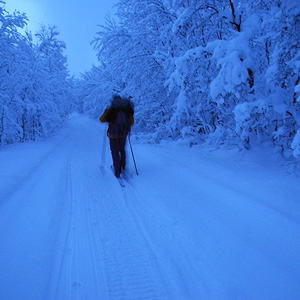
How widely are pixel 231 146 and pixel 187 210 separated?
3891 millimetres

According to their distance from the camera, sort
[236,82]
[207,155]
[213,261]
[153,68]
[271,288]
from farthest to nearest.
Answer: [153,68] → [207,155] → [236,82] → [213,261] → [271,288]

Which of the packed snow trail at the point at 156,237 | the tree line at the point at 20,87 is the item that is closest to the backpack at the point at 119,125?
the packed snow trail at the point at 156,237

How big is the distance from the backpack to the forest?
147 cm

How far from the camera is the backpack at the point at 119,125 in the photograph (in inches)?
220

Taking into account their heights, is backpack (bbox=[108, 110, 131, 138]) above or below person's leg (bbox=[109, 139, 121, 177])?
above

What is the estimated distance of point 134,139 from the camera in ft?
39.2

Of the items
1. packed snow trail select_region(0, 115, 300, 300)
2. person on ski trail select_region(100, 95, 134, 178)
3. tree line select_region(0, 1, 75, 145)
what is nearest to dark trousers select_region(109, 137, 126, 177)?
person on ski trail select_region(100, 95, 134, 178)

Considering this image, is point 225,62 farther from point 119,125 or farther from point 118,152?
point 118,152

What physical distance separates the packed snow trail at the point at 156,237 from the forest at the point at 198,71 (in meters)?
1.12

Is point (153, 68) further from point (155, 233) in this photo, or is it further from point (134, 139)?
point (155, 233)

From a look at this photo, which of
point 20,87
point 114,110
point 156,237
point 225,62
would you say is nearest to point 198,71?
point 225,62

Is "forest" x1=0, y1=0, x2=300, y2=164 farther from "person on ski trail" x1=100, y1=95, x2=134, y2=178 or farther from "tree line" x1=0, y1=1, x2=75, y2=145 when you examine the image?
"person on ski trail" x1=100, y1=95, x2=134, y2=178

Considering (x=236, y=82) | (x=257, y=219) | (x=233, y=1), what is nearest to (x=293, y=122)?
(x=236, y=82)

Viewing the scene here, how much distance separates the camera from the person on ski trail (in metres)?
5.59
